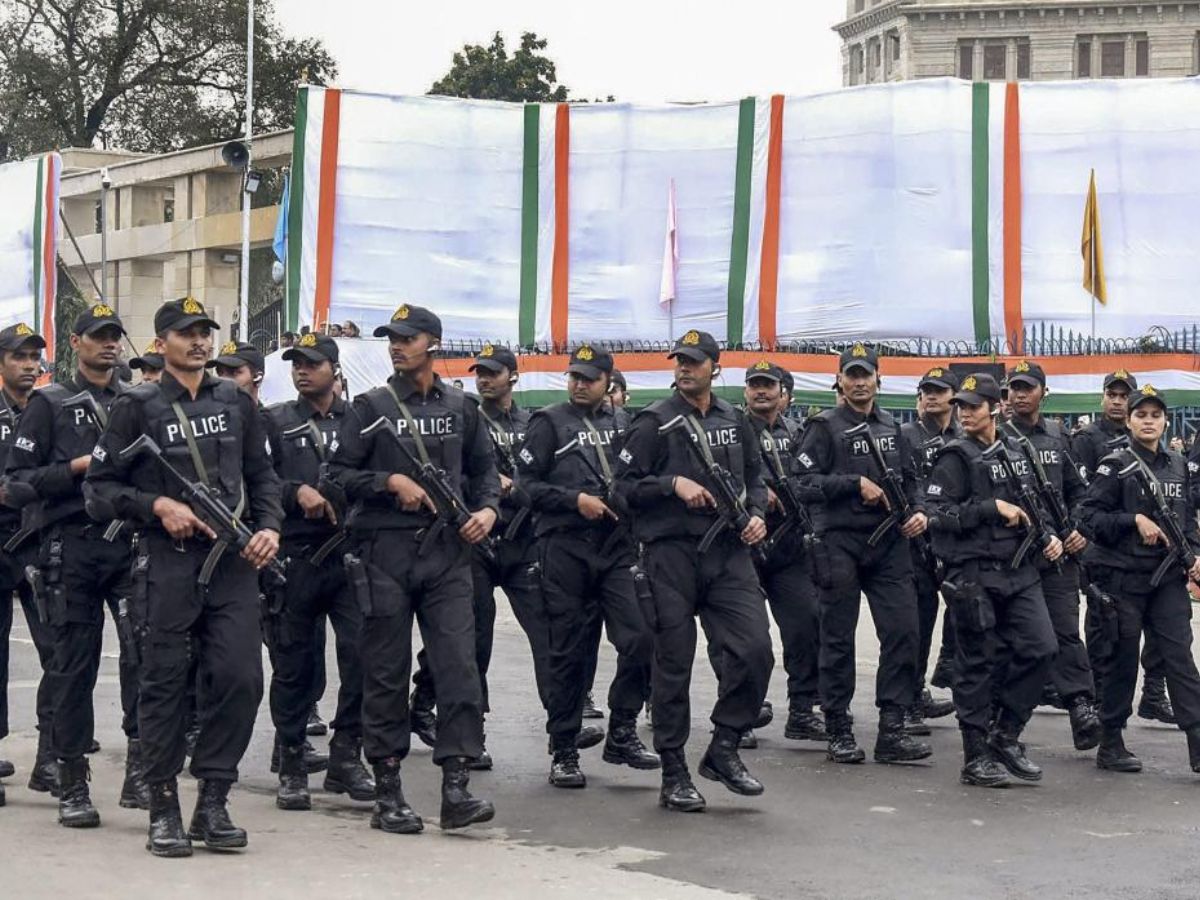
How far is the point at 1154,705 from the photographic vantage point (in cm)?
1170

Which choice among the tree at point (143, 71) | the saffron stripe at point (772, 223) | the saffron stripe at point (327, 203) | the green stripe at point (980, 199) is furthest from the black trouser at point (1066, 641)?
the tree at point (143, 71)

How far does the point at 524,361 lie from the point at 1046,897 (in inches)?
684

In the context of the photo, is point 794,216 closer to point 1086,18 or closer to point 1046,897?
point 1046,897

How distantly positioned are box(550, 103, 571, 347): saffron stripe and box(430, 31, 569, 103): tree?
30.6m

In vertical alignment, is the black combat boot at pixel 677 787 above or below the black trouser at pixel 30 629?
below

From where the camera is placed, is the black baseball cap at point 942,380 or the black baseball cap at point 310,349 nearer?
the black baseball cap at point 310,349

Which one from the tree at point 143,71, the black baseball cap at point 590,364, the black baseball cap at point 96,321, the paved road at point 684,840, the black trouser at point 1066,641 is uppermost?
the tree at point 143,71

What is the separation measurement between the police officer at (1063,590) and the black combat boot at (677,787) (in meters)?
2.72

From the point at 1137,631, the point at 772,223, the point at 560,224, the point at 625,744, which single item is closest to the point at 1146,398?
the point at 1137,631

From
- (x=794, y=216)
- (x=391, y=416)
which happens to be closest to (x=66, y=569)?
(x=391, y=416)

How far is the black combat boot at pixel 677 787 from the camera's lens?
878cm

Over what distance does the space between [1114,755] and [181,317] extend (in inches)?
198

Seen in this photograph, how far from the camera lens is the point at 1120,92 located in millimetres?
24734

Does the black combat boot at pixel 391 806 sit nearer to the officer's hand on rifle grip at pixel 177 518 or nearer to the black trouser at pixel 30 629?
the officer's hand on rifle grip at pixel 177 518
